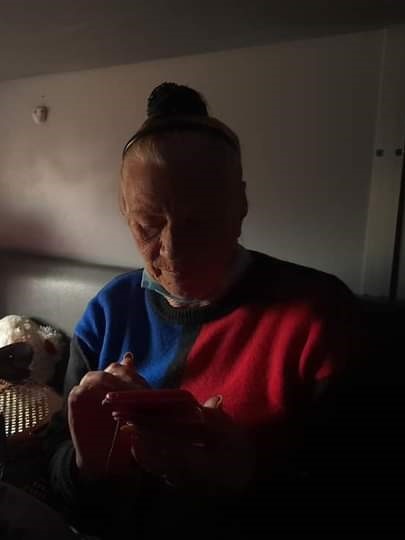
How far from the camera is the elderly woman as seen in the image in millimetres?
507

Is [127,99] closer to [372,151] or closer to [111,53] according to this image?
[111,53]

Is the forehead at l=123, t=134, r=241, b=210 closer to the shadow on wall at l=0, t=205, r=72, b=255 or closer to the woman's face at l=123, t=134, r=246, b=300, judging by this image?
the woman's face at l=123, t=134, r=246, b=300

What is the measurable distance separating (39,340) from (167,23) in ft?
2.78

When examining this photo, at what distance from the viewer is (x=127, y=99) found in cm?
129

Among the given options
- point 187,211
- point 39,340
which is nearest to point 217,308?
point 187,211

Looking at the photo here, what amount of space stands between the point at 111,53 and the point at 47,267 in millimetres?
627

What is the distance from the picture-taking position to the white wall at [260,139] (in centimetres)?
97

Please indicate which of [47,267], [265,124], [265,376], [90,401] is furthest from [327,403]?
[47,267]

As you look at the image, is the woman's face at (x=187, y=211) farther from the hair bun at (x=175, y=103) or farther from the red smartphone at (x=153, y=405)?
the red smartphone at (x=153, y=405)

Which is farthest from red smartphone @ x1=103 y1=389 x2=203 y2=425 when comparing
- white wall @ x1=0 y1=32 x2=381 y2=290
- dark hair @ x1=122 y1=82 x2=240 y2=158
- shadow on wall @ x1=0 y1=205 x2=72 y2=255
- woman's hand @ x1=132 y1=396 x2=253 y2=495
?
shadow on wall @ x1=0 y1=205 x2=72 y2=255

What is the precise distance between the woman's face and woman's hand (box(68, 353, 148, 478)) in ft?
0.42

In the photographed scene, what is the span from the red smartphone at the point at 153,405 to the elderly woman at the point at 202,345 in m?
0.02

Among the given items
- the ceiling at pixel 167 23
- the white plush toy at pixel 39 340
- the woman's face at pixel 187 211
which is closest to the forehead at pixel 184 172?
the woman's face at pixel 187 211

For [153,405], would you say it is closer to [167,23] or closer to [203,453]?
[203,453]
